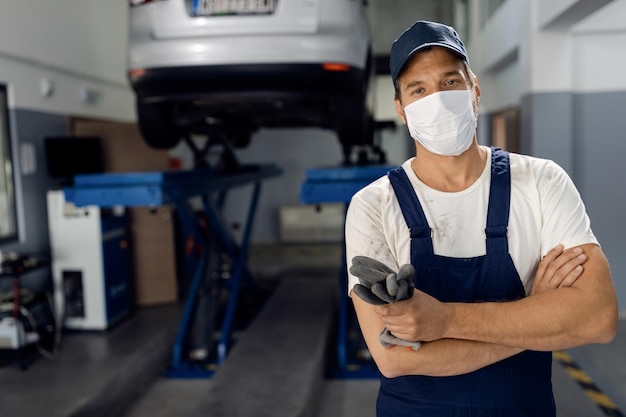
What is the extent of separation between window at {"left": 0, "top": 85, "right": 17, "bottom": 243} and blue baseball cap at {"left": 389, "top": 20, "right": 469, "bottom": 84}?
4.26 meters

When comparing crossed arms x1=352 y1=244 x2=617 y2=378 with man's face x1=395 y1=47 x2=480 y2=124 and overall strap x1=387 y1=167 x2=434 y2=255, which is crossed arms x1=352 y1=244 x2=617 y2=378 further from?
man's face x1=395 y1=47 x2=480 y2=124

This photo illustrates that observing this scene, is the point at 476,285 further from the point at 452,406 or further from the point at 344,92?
the point at 344,92

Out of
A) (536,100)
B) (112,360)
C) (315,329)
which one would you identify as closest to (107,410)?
(112,360)

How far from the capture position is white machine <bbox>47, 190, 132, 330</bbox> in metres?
4.71

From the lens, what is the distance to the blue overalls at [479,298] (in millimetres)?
1201

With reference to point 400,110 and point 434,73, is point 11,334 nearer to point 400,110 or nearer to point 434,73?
point 400,110

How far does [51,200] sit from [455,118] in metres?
4.36

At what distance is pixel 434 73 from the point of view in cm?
124

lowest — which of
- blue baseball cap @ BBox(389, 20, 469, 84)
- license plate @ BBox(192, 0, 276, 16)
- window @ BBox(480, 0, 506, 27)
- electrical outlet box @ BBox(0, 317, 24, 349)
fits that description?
electrical outlet box @ BBox(0, 317, 24, 349)

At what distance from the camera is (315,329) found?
14.2 ft

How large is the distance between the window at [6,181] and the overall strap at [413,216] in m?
4.24

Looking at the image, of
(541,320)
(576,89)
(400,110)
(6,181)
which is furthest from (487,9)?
(541,320)

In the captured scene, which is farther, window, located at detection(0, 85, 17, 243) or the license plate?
window, located at detection(0, 85, 17, 243)

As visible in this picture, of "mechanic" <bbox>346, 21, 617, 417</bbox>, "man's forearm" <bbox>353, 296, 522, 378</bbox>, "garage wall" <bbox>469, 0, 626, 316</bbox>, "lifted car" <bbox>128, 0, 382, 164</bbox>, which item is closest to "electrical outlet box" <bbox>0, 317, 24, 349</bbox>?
"lifted car" <bbox>128, 0, 382, 164</bbox>
